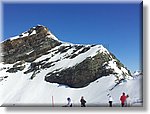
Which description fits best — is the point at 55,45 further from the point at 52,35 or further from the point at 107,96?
the point at 107,96

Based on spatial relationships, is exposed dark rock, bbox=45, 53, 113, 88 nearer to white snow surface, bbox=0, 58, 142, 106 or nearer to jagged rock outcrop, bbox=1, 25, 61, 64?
white snow surface, bbox=0, 58, 142, 106

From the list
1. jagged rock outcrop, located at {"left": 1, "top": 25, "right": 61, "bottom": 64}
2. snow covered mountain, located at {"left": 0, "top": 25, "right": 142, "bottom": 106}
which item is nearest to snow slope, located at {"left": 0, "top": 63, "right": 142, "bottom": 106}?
snow covered mountain, located at {"left": 0, "top": 25, "right": 142, "bottom": 106}

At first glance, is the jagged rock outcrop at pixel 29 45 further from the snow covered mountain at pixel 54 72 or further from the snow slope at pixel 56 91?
the snow slope at pixel 56 91

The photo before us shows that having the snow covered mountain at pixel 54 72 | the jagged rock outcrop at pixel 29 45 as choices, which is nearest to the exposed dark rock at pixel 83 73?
the snow covered mountain at pixel 54 72

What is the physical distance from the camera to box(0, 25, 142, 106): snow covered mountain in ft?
13.0

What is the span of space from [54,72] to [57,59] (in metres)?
0.10

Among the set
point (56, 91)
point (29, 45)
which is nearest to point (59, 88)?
point (56, 91)

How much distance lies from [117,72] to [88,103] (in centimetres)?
32

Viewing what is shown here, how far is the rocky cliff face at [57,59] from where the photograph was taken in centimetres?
397

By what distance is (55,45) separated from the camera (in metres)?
4.03

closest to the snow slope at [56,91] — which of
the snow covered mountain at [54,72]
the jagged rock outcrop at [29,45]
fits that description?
the snow covered mountain at [54,72]

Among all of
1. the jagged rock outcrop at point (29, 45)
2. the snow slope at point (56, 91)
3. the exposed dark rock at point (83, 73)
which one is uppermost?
the jagged rock outcrop at point (29, 45)

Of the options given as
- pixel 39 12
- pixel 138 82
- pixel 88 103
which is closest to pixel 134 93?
pixel 138 82

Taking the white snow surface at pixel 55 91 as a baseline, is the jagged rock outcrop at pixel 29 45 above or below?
above
